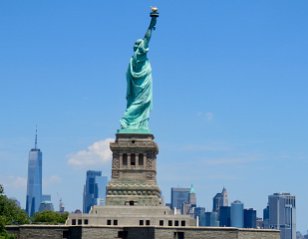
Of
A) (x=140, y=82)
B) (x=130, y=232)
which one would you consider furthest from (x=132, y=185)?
(x=130, y=232)

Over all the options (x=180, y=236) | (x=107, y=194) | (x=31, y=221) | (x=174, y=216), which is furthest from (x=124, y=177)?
(x=31, y=221)

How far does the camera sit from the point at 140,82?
107 metres

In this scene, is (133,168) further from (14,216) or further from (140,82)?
(14,216)

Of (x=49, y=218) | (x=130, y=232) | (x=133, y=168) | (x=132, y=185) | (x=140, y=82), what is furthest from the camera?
(x=49, y=218)

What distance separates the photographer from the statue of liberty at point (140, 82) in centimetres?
10656

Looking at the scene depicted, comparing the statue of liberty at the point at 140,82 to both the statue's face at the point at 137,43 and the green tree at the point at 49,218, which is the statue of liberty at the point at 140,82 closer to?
the statue's face at the point at 137,43

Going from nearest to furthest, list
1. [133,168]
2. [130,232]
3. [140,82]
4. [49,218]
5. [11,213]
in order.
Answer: [130,232], [133,168], [140,82], [11,213], [49,218]

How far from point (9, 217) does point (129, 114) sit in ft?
57.3

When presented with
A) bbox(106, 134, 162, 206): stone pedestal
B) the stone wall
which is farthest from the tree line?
bbox(106, 134, 162, 206): stone pedestal

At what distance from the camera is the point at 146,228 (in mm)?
88875

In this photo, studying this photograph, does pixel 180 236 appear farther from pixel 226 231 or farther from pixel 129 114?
pixel 129 114

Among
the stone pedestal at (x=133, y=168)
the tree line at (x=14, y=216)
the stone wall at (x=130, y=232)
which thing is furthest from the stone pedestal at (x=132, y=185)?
the tree line at (x=14, y=216)

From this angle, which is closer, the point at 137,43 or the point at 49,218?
the point at 137,43

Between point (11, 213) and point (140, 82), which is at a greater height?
point (140, 82)
